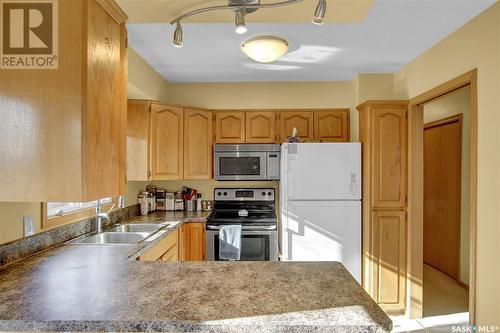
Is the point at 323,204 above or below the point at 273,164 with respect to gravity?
below

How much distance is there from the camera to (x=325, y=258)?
9.75ft

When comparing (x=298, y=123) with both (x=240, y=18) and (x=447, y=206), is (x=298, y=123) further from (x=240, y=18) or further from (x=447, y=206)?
(x=240, y=18)

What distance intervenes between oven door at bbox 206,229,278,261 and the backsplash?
98 cm

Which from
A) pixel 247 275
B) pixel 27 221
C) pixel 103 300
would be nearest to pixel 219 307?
pixel 247 275

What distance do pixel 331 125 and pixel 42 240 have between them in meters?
2.96

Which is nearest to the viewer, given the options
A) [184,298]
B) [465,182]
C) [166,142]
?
[184,298]

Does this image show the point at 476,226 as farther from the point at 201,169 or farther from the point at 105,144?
the point at 201,169

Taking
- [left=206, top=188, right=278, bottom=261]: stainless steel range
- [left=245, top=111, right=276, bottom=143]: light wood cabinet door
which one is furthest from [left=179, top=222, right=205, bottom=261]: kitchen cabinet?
[left=245, top=111, right=276, bottom=143]: light wood cabinet door

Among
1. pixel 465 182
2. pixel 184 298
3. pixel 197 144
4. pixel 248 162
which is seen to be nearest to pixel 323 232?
pixel 248 162

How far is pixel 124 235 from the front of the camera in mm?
2533

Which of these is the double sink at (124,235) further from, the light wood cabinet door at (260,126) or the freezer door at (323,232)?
the light wood cabinet door at (260,126)

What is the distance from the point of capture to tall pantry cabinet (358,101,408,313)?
9.82ft

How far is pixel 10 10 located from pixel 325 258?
2.89m

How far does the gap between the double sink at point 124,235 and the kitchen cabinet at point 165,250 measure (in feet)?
0.33
